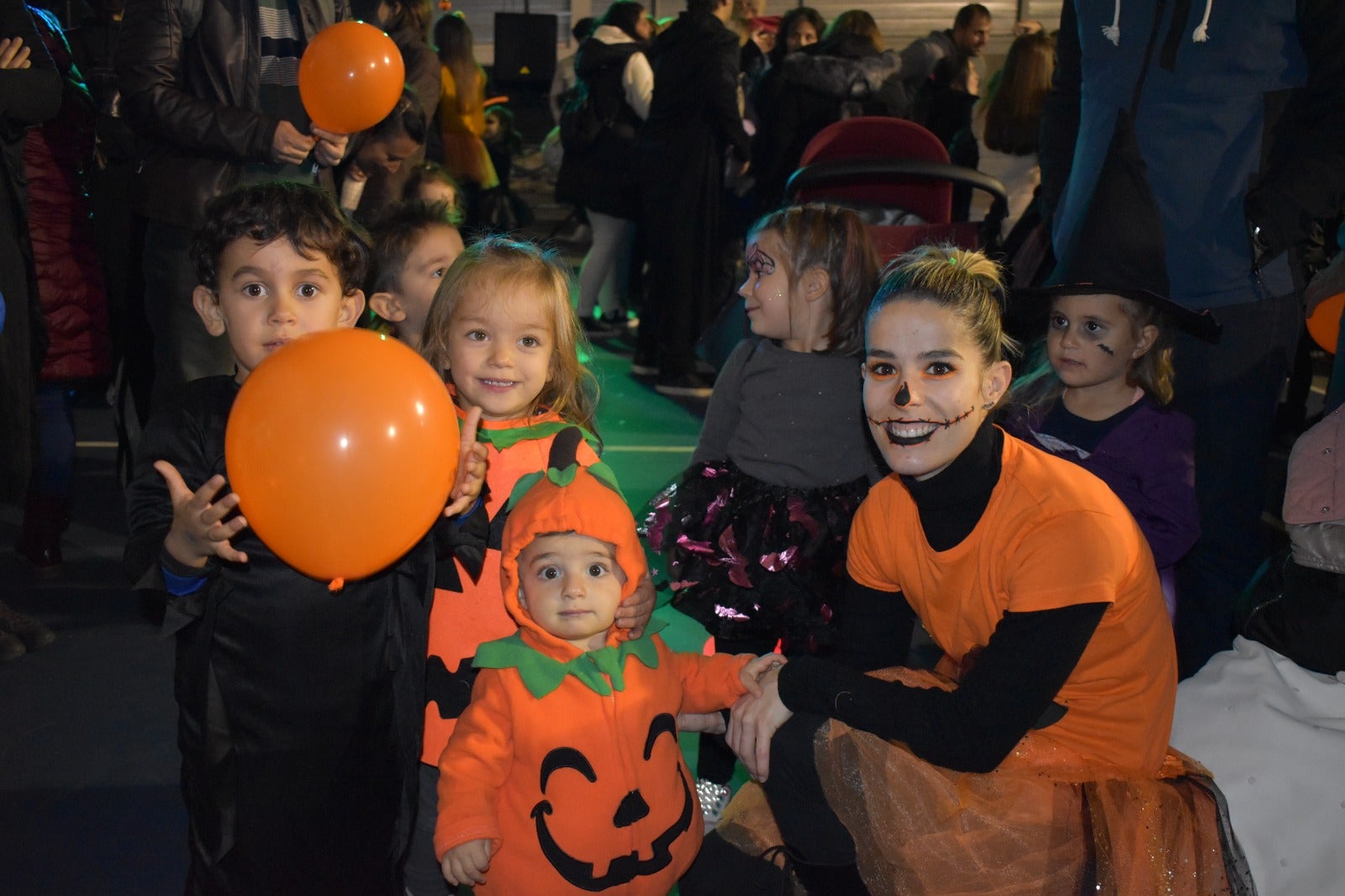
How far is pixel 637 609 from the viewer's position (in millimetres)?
1772

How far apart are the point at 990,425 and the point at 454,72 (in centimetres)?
543

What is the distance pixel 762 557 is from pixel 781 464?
215 mm

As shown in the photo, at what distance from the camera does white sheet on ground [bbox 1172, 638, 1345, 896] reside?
1.65 m

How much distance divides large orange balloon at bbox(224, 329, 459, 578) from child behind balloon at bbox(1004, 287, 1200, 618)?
4.70ft

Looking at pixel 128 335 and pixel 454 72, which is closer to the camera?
pixel 128 335

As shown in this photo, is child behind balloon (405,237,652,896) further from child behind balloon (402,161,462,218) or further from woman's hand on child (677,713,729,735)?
child behind balloon (402,161,462,218)

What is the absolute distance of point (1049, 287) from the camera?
234cm

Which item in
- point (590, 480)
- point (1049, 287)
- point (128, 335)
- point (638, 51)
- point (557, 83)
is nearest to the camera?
point (590, 480)

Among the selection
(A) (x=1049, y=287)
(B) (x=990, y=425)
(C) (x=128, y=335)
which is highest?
(A) (x=1049, y=287)

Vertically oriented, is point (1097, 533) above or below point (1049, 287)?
below

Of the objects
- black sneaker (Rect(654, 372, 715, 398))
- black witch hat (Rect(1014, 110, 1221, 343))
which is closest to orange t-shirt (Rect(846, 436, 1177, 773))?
black witch hat (Rect(1014, 110, 1221, 343))

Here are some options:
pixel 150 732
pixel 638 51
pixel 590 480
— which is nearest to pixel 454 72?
pixel 638 51

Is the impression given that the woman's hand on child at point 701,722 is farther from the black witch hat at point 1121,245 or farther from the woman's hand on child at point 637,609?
the black witch hat at point 1121,245

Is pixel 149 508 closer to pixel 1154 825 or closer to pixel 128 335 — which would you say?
pixel 1154 825
